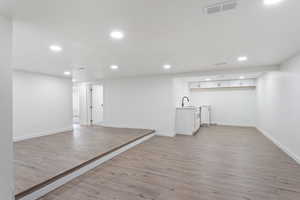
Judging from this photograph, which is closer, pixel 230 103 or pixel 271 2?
pixel 271 2

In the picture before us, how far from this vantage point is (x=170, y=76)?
18.4 feet

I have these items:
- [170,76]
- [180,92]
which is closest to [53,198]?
[170,76]

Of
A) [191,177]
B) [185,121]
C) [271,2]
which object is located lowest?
[191,177]

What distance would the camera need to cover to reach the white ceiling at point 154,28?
155 centimetres

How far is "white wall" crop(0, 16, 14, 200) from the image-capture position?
1690 millimetres

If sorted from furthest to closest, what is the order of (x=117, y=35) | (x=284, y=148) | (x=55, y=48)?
(x=284, y=148), (x=55, y=48), (x=117, y=35)

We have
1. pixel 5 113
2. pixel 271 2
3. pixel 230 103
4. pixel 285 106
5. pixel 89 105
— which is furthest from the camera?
pixel 89 105

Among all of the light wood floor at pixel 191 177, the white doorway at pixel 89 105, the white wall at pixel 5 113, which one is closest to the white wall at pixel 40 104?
the white doorway at pixel 89 105

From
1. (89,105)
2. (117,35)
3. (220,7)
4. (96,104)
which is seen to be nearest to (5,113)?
(117,35)

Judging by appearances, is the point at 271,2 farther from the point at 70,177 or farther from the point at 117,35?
the point at 70,177

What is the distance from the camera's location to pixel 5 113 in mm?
1743

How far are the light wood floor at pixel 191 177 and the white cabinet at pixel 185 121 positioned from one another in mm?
1837

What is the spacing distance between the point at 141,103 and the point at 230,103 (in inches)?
183

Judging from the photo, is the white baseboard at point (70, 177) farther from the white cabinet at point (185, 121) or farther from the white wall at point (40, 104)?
the white wall at point (40, 104)
